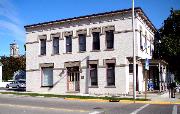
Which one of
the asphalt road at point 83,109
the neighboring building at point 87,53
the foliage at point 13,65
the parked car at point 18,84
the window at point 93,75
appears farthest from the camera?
the foliage at point 13,65

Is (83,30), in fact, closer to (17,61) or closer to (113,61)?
(113,61)

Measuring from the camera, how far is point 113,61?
99.5 feet

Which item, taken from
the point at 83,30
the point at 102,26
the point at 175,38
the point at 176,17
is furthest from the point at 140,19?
the point at 176,17

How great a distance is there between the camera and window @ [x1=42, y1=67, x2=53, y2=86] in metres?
34.6

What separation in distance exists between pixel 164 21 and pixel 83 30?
18226mm

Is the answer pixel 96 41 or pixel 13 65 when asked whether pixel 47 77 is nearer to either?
pixel 96 41

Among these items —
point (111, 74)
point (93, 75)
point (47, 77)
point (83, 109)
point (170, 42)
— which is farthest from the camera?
point (170, 42)

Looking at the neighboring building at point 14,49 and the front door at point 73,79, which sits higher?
the neighboring building at point 14,49

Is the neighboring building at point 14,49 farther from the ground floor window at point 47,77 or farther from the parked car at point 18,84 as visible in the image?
the ground floor window at point 47,77

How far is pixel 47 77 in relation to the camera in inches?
1371

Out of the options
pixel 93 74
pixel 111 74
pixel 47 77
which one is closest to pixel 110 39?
pixel 111 74

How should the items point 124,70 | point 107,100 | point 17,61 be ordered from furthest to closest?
point 17,61 → point 124,70 → point 107,100

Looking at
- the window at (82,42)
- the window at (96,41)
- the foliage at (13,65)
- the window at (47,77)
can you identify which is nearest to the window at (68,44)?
the window at (82,42)

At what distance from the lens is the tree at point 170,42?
40.5 m
